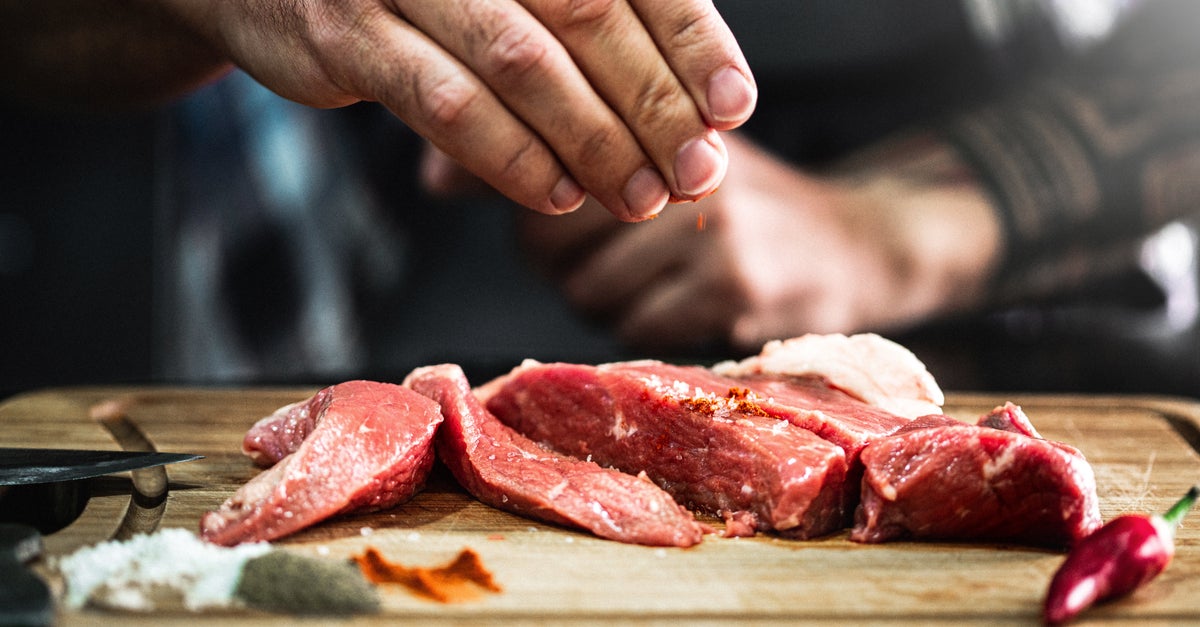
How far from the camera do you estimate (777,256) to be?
13.3 ft

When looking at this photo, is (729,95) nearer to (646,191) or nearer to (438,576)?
(646,191)

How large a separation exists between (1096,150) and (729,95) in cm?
316

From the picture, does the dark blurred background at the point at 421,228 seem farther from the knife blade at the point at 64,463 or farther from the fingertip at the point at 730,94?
the fingertip at the point at 730,94

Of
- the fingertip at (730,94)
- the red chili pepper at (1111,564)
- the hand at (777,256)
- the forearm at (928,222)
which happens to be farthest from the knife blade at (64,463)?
the forearm at (928,222)

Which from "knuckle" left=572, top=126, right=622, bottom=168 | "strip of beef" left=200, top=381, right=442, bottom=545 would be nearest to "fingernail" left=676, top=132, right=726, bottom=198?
"knuckle" left=572, top=126, right=622, bottom=168

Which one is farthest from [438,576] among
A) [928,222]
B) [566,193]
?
[928,222]

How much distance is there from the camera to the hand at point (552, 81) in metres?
2.02

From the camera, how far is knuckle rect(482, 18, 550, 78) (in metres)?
1.99

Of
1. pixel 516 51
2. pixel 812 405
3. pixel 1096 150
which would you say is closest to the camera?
pixel 516 51

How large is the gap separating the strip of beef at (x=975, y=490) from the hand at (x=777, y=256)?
1849mm


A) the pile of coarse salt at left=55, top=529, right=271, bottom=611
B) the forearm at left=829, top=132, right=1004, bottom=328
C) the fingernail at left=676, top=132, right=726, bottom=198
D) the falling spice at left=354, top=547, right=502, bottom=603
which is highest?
the fingernail at left=676, top=132, right=726, bottom=198

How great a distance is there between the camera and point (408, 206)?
4582 millimetres

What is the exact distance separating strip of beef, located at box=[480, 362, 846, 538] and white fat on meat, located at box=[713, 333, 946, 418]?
179 millimetres

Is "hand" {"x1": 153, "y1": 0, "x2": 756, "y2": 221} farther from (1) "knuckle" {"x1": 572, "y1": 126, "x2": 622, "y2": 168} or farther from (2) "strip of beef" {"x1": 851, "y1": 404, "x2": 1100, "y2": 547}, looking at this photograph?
(2) "strip of beef" {"x1": 851, "y1": 404, "x2": 1100, "y2": 547}
